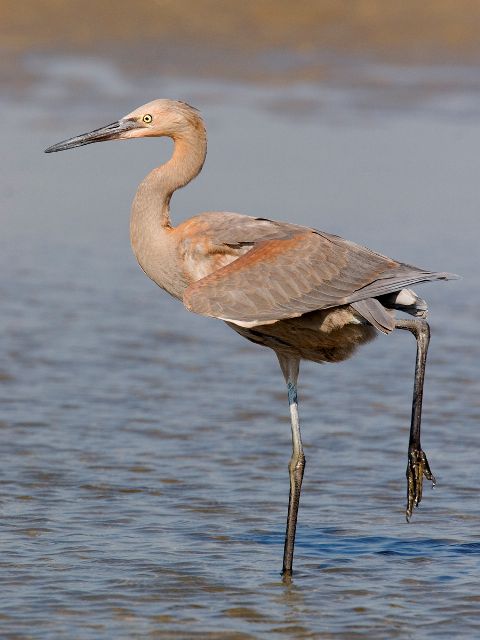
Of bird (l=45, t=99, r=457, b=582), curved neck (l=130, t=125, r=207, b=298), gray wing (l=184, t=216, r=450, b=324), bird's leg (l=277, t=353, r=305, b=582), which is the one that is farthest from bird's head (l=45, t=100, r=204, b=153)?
bird's leg (l=277, t=353, r=305, b=582)

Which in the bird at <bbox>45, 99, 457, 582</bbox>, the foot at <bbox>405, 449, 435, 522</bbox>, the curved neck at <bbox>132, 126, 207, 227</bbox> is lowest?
the foot at <bbox>405, 449, 435, 522</bbox>

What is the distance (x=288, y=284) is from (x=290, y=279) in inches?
1.3

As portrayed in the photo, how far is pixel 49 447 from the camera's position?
8773 mm

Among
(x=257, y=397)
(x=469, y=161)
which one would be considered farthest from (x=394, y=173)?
(x=257, y=397)

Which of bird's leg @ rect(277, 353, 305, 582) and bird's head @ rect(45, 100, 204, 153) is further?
bird's head @ rect(45, 100, 204, 153)

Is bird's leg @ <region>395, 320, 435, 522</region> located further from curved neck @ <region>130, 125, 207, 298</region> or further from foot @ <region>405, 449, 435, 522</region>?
curved neck @ <region>130, 125, 207, 298</region>

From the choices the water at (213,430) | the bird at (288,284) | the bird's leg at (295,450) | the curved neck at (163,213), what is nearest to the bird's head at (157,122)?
the curved neck at (163,213)

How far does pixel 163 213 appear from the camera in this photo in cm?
735

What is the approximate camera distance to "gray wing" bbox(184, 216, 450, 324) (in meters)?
6.69

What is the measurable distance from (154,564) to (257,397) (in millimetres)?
3194

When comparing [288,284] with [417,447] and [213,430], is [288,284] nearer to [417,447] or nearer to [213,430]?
[417,447]

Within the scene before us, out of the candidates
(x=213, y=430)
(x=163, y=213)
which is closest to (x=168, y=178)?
(x=163, y=213)

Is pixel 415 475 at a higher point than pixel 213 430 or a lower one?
lower

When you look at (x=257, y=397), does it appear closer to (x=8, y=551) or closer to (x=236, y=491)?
(x=236, y=491)
